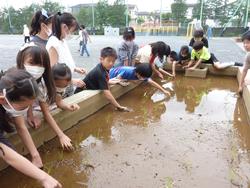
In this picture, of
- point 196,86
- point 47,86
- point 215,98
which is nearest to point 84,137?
point 47,86

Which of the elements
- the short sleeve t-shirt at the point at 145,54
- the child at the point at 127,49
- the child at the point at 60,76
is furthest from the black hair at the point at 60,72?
the short sleeve t-shirt at the point at 145,54

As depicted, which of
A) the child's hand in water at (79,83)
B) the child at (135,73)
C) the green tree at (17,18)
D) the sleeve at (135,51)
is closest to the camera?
the child's hand in water at (79,83)

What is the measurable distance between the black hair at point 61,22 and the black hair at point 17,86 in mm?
1421

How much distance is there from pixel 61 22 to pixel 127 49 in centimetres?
229

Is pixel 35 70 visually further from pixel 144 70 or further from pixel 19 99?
pixel 144 70

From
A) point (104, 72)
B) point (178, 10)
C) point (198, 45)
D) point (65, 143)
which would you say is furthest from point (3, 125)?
point (178, 10)

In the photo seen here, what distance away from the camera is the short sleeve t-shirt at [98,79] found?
3.89 meters

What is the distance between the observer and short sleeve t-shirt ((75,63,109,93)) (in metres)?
3.89

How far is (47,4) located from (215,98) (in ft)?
138

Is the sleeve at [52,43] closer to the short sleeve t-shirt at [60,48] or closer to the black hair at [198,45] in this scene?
the short sleeve t-shirt at [60,48]

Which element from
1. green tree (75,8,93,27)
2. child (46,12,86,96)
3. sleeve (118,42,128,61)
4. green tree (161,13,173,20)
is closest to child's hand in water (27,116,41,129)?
child (46,12,86,96)

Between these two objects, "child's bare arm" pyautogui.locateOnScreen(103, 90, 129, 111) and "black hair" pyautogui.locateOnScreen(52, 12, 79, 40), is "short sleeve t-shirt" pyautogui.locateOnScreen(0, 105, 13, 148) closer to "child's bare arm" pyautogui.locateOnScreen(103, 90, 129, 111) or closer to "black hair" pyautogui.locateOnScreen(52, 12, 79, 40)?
"black hair" pyautogui.locateOnScreen(52, 12, 79, 40)

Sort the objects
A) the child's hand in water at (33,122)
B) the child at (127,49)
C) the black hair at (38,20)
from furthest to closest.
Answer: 1. the child at (127,49)
2. the black hair at (38,20)
3. the child's hand in water at (33,122)

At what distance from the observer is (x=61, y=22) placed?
3156mm
